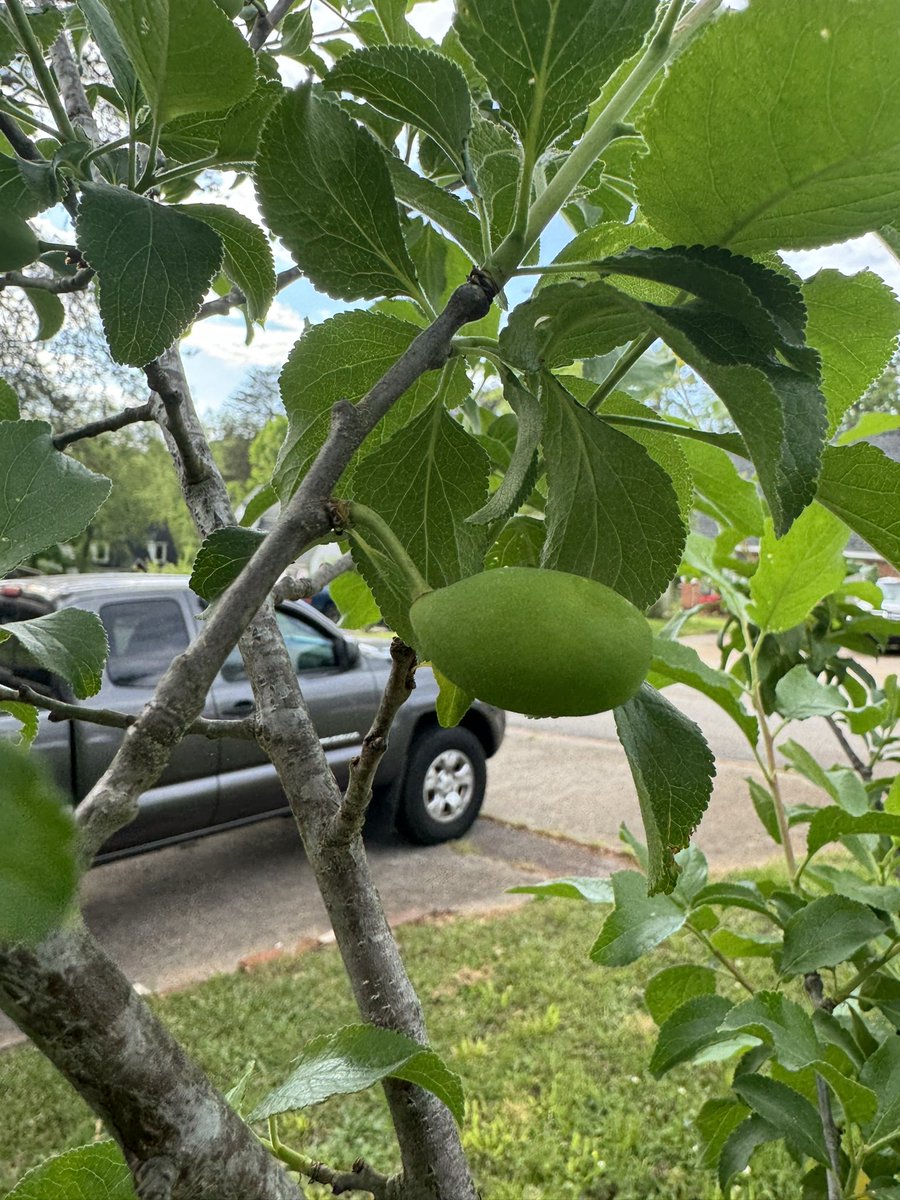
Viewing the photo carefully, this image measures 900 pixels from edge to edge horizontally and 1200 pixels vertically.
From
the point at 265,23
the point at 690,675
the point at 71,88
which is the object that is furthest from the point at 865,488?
the point at 71,88

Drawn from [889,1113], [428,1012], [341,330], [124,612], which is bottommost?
[428,1012]

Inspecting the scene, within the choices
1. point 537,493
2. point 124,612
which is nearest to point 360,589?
point 537,493

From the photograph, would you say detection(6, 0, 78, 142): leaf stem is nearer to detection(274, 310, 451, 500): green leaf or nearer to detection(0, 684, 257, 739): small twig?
detection(274, 310, 451, 500): green leaf

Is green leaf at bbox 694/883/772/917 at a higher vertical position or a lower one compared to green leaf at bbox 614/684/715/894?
lower

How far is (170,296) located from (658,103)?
342mm

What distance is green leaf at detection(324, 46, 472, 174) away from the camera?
1.83ft

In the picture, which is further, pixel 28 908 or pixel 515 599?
pixel 515 599

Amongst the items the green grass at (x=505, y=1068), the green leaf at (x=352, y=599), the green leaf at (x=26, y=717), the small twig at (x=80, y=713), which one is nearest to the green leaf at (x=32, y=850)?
the small twig at (x=80, y=713)

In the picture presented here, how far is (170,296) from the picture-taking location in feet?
2.07

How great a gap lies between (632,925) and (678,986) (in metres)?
0.29

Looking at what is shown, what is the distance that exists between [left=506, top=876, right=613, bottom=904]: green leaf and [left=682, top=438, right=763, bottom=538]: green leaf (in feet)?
2.02

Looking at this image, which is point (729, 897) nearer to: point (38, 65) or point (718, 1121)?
point (718, 1121)

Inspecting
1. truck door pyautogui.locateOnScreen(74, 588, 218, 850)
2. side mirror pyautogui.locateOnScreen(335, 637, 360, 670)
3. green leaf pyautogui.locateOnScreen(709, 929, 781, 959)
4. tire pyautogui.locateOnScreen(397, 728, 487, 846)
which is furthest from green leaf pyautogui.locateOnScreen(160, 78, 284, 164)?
tire pyautogui.locateOnScreen(397, 728, 487, 846)

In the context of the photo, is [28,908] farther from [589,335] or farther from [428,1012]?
[428,1012]
